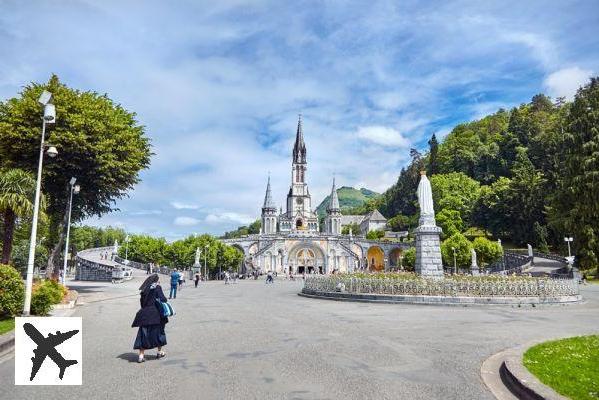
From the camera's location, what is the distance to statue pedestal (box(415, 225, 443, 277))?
2316cm

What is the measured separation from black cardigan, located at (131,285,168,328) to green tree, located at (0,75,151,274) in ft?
52.5

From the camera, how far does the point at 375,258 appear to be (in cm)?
10394

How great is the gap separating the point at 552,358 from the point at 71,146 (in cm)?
2257

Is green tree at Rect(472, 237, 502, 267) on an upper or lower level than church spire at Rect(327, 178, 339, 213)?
lower

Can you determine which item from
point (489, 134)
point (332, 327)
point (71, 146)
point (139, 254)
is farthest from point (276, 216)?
point (332, 327)

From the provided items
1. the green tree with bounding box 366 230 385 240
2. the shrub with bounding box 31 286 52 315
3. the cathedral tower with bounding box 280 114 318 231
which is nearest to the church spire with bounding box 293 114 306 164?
the cathedral tower with bounding box 280 114 318 231

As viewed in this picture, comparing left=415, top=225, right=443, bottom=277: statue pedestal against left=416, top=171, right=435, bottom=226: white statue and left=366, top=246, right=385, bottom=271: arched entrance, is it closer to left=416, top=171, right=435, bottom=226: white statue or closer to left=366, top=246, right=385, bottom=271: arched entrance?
left=416, top=171, right=435, bottom=226: white statue

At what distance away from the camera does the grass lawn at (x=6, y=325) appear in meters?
10.2

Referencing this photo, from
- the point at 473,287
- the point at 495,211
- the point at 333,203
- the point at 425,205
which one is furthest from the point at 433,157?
the point at 473,287

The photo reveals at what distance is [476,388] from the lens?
642cm

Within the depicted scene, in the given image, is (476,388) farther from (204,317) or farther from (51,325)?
(204,317)

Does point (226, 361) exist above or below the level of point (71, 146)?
below

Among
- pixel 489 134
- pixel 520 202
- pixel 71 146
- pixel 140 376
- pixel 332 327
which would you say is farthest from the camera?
pixel 489 134

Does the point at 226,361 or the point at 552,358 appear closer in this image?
the point at 552,358
